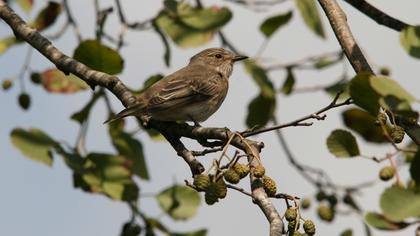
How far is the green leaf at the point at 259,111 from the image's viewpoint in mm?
7199

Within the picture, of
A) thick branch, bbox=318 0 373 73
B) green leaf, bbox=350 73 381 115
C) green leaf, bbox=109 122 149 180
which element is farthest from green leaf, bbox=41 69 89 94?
green leaf, bbox=350 73 381 115

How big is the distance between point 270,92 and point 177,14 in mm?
929

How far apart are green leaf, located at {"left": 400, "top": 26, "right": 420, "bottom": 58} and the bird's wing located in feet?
13.8

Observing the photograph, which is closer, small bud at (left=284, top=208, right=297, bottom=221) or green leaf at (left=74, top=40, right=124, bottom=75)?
small bud at (left=284, top=208, right=297, bottom=221)

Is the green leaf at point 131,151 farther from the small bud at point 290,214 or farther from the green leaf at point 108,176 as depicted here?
the small bud at point 290,214

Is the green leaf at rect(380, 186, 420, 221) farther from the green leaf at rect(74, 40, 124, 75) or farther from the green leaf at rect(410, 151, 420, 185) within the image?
the green leaf at rect(74, 40, 124, 75)

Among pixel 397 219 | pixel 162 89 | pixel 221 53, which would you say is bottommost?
pixel 221 53

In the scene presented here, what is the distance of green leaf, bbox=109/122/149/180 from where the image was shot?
6.12 meters

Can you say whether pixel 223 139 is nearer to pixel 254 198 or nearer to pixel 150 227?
pixel 254 198

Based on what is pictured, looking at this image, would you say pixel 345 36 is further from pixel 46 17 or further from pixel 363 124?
pixel 46 17

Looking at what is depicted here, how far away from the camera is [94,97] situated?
658cm

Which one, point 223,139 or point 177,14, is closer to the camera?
point 223,139

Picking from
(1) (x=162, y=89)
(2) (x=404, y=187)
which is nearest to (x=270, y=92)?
(1) (x=162, y=89)

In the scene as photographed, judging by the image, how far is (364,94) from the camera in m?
3.03
